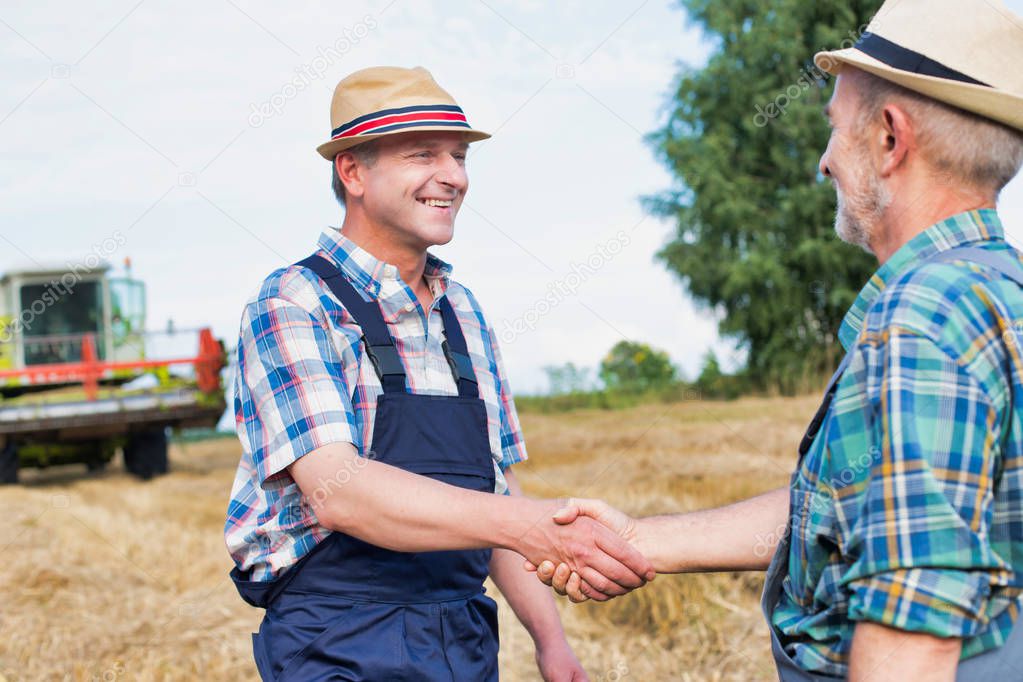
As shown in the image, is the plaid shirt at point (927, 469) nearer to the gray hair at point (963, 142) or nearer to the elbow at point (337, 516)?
the gray hair at point (963, 142)

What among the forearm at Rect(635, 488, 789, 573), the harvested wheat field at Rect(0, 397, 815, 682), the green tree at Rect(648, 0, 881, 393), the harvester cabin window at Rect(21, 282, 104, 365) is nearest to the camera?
the forearm at Rect(635, 488, 789, 573)

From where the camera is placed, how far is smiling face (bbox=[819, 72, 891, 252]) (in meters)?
1.74

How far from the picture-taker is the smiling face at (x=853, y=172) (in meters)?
1.74

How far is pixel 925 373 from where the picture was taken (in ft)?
4.74

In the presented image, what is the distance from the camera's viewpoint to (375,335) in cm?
232

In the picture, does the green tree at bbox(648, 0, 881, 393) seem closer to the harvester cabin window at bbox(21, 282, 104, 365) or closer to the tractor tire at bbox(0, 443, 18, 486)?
the harvester cabin window at bbox(21, 282, 104, 365)

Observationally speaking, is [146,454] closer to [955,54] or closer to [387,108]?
[387,108]

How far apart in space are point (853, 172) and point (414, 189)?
1.12m

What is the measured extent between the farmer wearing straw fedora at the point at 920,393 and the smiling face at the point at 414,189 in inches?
39.8

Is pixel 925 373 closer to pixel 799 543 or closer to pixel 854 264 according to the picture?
pixel 799 543

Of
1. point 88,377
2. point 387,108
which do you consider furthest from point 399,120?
point 88,377

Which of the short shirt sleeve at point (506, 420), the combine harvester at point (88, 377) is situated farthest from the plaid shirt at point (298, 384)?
the combine harvester at point (88, 377)

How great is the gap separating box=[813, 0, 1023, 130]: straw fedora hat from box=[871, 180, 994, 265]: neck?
13cm

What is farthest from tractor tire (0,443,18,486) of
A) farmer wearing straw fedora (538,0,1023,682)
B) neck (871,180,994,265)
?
neck (871,180,994,265)
